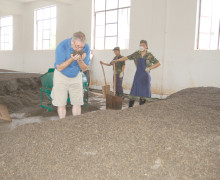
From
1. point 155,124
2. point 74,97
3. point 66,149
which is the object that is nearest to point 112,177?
point 66,149

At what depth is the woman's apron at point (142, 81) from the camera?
3980mm

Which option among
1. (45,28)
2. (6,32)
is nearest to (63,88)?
(45,28)

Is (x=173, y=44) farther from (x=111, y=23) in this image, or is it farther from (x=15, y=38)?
(x=15, y=38)

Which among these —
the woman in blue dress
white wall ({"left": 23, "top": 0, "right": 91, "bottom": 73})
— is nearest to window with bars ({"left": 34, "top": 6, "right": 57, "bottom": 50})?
white wall ({"left": 23, "top": 0, "right": 91, "bottom": 73})

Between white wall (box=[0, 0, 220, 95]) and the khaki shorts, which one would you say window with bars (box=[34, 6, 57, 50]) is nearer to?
white wall (box=[0, 0, 220, 95])

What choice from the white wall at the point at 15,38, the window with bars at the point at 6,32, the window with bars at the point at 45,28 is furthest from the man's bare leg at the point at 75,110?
the window with bars at the point at 6,32

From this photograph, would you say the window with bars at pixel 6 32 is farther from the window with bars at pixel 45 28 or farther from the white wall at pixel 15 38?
the window with bars at pixel 45 28

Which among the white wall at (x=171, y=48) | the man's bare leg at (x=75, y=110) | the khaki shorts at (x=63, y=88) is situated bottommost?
the man's bare leg at (x=75, y=110)

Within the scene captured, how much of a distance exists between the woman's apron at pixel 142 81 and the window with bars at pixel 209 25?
2688 millimetres

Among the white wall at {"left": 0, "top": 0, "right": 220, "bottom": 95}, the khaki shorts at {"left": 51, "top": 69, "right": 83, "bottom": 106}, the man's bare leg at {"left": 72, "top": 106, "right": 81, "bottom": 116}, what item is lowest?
the man's bare leg at {"left": 72, "top": 106, "right": 81, "bottom": 116}

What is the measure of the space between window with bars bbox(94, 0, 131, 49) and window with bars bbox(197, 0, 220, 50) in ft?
7.73

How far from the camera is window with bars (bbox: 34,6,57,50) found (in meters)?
10.4

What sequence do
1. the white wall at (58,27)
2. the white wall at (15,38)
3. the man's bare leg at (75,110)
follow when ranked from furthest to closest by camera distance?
the white wall at (15,38)
the white wall at (58,27)
the man's bare leg at (75,110)

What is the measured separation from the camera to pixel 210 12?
572 cm
